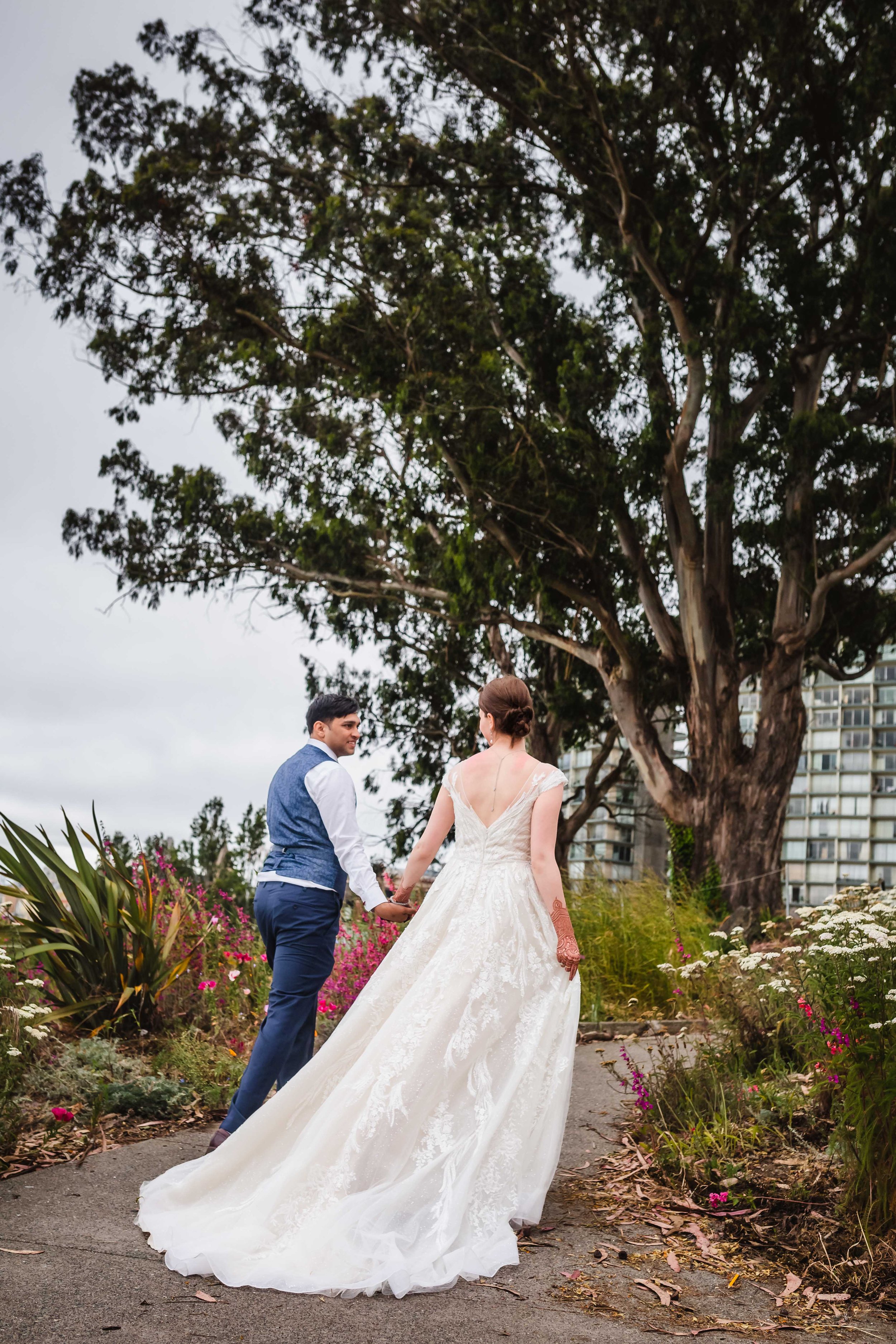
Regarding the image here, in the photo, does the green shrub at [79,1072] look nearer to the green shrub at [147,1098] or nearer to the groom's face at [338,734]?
the green shrub at [147,1098]

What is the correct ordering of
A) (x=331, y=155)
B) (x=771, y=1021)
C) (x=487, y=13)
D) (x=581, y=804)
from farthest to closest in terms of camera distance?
1. (x=581, y=804)
2. (x=331, y=155)
3. (x=487, y=13)
4. (x=771, y=1021)

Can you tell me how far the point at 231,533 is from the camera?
17500mm

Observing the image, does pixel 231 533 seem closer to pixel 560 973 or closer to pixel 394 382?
pixel 394 382

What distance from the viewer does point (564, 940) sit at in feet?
14.4

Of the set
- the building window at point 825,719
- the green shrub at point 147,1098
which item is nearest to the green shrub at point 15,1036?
the green shrub at point 147,1098

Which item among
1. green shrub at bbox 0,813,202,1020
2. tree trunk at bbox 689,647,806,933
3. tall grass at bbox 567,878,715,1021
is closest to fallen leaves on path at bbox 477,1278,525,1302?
green shrub at bbox 0,813,202,1020

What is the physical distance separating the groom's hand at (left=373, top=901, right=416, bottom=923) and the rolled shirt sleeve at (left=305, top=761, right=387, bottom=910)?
24 mm

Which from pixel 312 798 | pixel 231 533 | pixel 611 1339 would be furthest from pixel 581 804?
pixel 611 1339

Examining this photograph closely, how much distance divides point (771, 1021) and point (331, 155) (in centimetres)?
1367

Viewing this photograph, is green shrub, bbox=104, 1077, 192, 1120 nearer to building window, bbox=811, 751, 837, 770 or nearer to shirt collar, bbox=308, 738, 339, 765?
shirt collar, bbox=308, 738, 339, 765

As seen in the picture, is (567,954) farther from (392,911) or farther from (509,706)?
(509,706)

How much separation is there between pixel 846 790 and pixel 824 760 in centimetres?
186

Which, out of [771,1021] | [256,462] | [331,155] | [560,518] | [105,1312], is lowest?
[105,1312]

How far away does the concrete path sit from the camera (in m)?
3.02
